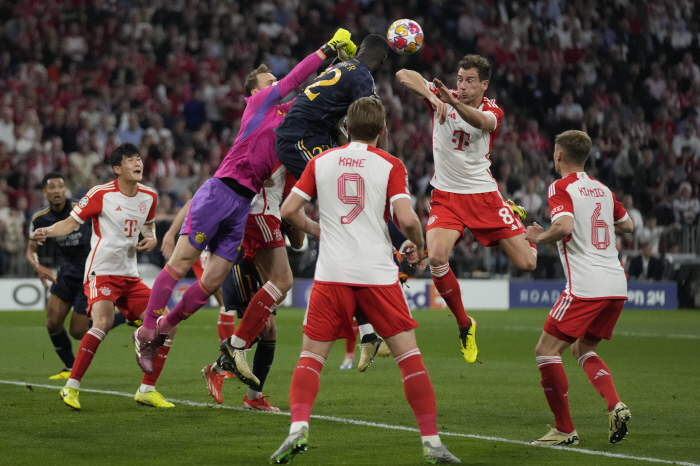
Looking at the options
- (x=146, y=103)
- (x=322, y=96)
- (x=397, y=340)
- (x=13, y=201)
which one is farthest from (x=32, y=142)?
(x=397, y=340)

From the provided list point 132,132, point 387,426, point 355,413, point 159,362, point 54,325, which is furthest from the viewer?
point 132,132

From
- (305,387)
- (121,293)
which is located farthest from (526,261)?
(121,293)

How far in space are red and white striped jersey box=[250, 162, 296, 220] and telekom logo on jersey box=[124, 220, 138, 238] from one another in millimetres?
1178

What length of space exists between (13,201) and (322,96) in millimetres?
12624

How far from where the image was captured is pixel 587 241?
21.2 ft

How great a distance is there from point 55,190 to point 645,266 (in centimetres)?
1405

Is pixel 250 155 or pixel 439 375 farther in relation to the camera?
pixel 439 375

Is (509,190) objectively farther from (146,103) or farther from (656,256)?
(146,103)

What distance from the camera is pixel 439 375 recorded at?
10398mm

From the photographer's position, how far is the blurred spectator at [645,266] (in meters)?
20.5

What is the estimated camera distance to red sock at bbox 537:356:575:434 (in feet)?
20.9

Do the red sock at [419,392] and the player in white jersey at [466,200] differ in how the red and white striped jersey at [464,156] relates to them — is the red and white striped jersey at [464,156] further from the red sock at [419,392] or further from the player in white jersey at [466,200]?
the red sock at [419,392]

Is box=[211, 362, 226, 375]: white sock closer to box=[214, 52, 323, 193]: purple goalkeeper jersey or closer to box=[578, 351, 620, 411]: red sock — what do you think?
box=[214, 52, 323, 193]: purple goalkeeper jersey

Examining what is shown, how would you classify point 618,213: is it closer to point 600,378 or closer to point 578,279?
point 578,279
